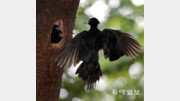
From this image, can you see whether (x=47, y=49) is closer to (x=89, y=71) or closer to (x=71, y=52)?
(x=71, y=52)

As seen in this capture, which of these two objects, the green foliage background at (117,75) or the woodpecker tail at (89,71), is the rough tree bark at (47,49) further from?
the green foliage background at (117,75)

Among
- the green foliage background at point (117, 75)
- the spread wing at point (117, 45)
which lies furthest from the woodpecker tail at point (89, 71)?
the green foliage background at point (117, 75)

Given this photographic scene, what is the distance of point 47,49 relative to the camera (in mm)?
2352

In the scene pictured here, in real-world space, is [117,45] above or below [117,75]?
above

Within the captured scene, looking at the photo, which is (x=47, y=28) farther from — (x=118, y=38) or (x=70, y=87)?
(x=70, y=87)

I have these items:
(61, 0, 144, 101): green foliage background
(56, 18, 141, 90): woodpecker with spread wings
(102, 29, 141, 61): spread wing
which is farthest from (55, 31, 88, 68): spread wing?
(61, 0, 144, 101): green foliage background

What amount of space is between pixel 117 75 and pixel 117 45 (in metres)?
0.87

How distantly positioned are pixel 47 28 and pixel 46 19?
8cm

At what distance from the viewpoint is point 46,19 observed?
2.38 m

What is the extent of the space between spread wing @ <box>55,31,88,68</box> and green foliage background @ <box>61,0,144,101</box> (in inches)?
17.9

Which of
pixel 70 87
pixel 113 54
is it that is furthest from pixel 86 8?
pixel 70 87

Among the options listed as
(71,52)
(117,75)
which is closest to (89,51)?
(71,52)

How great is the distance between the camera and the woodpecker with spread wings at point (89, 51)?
2297 millimetres

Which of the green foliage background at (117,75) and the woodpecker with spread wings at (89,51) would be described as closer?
the woodpecker with spread wings at (89,51)
